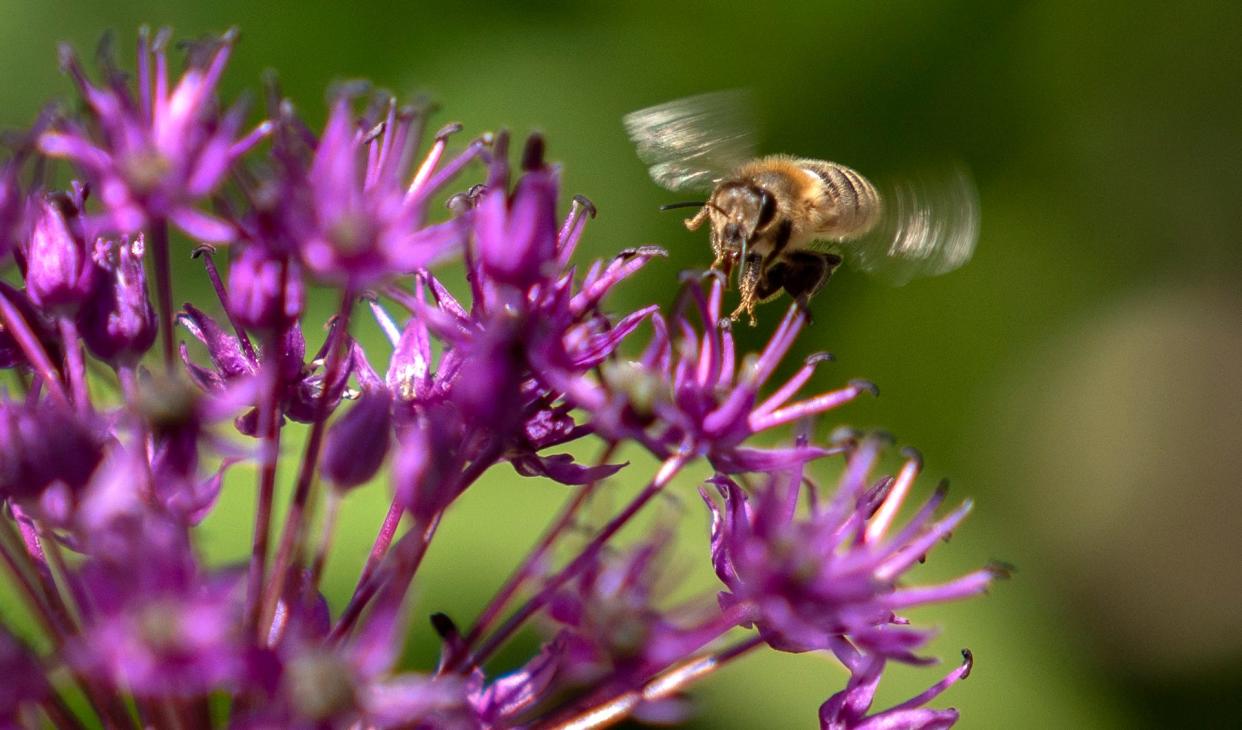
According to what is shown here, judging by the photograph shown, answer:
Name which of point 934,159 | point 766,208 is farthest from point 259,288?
point 934,159

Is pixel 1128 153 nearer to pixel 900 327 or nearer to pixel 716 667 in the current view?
pixel 900 327

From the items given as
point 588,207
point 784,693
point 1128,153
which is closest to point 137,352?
point 588,207

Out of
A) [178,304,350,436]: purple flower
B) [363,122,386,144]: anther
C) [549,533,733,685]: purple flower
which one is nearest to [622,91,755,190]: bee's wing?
[363,122,386,144]: anther

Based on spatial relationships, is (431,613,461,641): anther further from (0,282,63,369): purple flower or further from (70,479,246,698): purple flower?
(0,282,63,369): purple flower

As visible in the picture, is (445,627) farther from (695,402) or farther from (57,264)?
(57,264)

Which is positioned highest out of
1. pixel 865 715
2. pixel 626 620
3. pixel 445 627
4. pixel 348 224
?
pixel 348 224
